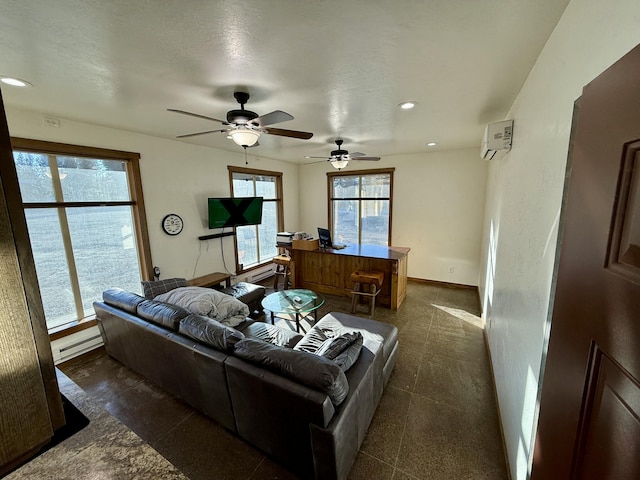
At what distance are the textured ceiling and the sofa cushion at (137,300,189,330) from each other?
179cm

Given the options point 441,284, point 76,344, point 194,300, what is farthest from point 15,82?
point 441,284

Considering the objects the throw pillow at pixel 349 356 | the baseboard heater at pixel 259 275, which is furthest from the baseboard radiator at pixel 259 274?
the throw pillow at pixel 349 356

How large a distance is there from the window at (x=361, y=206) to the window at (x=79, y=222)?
151 inches

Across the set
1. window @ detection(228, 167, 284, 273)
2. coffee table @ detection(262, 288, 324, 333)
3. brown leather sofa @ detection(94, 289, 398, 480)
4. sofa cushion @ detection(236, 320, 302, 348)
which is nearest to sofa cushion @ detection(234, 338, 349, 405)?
brown leather sofa @ detection(94, 289, 398, 480)

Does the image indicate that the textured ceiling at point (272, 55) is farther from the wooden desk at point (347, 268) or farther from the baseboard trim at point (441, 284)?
the baseboard trim at point (441, 284)

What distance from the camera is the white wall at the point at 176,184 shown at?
2942 mm

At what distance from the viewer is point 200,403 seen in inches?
81.3

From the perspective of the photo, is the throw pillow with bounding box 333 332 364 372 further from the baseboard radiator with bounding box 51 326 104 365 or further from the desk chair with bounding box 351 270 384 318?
the baseboard radiator with bounding box 51 326 104 365

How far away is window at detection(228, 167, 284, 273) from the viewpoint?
493 cm

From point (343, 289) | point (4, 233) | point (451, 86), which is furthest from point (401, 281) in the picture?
point (4, 233)

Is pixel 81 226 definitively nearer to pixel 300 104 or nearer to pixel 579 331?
pixel 300 104

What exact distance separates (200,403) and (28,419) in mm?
1852

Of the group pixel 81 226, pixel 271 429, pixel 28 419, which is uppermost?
pixel 81 226

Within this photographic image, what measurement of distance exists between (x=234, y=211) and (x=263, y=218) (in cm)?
113
